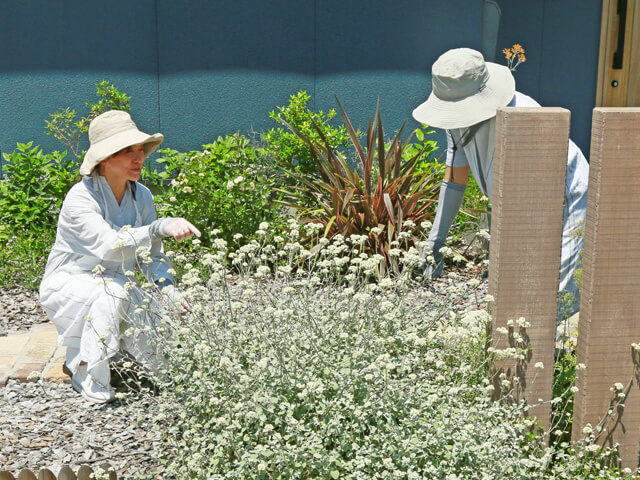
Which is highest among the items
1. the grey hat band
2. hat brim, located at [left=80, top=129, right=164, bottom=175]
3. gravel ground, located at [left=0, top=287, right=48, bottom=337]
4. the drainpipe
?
the drainpipe

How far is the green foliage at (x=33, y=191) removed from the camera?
5887mm

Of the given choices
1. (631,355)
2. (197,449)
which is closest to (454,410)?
(631,355)

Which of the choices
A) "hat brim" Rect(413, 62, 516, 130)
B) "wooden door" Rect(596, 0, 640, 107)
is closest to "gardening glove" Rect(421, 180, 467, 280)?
"hat brim" Rect(413, 62, 516, 130)

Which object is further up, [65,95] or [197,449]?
[65,95]

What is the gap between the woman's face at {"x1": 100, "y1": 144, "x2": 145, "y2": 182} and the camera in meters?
3.80

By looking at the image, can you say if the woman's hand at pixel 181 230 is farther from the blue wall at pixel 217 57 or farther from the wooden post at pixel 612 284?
the blue wall at pixel 217 57

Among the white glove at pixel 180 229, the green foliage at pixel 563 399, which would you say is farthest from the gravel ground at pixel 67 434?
the green foliage at pixel 563 399

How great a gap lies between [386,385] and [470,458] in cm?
36

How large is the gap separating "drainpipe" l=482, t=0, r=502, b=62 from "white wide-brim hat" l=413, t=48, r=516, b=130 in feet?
12.5

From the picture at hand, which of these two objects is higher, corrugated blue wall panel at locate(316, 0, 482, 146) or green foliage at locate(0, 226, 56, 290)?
corrugated blue wall panel at locate(316, 0, 482, 146)

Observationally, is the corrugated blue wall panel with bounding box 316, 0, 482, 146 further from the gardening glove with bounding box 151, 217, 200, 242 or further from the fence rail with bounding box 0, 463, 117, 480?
the fence rail with bounding box 0, 463, 117, 480

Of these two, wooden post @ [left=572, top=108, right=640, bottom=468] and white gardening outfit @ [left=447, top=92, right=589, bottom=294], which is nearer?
wooden post @ [left=572, top=108, right=640, bottom=468]

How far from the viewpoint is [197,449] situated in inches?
115

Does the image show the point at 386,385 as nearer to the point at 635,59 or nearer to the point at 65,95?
the point at 65,95
